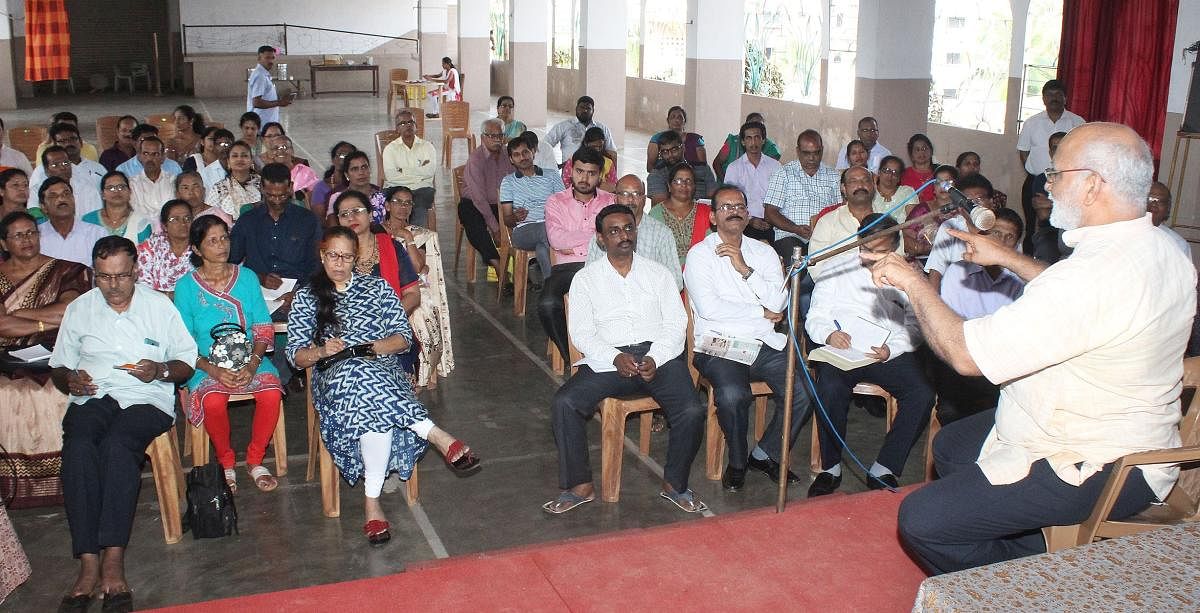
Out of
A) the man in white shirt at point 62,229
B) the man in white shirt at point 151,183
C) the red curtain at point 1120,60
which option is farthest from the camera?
the red curtain at point 1120,60

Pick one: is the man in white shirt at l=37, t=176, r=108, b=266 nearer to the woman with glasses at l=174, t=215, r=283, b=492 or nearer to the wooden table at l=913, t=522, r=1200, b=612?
the woman with glasses at l=174, t=215, r=283, b=492

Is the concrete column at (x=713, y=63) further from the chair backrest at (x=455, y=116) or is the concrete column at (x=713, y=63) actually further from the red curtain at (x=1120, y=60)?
the red curtain at (x=1120, y=60)

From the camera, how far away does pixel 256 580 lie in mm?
3729

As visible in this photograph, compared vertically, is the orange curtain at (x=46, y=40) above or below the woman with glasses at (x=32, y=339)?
above

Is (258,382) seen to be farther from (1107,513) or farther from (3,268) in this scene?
(1107,513)

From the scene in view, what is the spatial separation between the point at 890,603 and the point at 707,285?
2.23 m

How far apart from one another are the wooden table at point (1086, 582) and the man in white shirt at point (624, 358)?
2.13 metres

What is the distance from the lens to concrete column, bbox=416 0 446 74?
24.4 metres

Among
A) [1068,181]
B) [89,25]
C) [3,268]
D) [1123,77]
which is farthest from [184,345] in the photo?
[89,25]

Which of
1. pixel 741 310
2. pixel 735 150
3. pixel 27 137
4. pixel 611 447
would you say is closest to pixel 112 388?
pixel 611 447

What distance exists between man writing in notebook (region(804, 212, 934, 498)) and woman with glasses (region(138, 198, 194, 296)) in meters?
3.01

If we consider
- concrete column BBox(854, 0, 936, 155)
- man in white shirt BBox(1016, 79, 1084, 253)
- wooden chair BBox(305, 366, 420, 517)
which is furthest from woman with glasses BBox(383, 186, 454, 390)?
concrete column BBox(854, 0, 936, 155)

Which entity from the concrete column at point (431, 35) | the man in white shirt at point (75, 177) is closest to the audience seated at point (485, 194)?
the man in white shirt at point (75, 177)

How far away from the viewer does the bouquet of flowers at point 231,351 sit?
4270 millimetres
